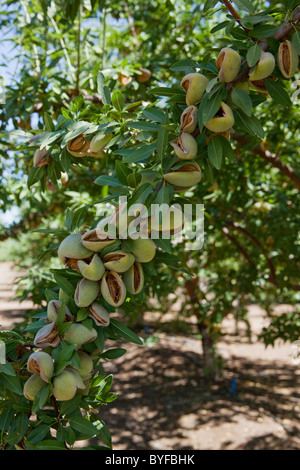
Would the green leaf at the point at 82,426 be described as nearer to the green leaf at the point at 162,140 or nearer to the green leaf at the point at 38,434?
the green leaf at the point at 38,434

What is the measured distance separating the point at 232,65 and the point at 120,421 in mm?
4830

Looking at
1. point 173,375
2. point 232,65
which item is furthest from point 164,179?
point 173,375

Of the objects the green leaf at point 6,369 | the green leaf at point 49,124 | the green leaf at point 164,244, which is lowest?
the green leaf at point 6,369

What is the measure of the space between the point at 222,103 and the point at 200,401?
5262mm

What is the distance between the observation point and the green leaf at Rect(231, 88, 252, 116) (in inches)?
41.4

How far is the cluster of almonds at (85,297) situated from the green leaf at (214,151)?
10.8 inches

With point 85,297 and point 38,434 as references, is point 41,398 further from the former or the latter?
point 85,297

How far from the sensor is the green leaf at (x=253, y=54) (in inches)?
40.8

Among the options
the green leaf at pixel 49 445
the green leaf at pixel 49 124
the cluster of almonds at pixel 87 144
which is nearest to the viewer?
the green leaf at pixel 49 445

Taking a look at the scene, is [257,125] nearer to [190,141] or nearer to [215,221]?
[190,141]

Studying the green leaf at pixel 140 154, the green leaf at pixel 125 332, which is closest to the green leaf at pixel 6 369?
the green leaf at pixel 125 332

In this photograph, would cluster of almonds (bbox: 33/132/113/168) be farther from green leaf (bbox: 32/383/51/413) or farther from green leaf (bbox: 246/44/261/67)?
green leaf (bbox: 32/383/51/413)

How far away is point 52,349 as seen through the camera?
1019mm

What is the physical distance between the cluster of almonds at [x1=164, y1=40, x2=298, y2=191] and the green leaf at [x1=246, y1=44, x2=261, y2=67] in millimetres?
21
